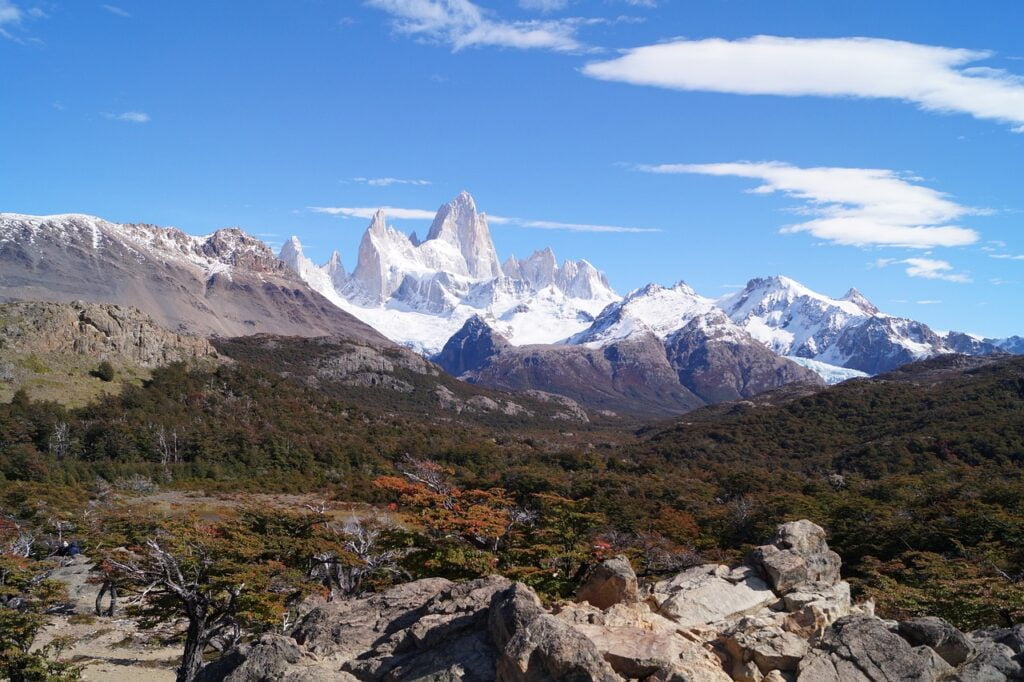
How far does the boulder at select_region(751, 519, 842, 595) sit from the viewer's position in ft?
77.2

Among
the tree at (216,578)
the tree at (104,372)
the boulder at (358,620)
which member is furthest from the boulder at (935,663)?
the tree at (104,372)

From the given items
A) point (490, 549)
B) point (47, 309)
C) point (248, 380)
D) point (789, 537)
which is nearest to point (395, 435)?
point (248, 380)

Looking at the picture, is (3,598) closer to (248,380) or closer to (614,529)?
(614,529)

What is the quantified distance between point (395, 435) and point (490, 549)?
111 metres

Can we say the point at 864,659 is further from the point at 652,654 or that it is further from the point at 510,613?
the point at 510,613

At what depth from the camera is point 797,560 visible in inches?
958

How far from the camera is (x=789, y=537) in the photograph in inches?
1056

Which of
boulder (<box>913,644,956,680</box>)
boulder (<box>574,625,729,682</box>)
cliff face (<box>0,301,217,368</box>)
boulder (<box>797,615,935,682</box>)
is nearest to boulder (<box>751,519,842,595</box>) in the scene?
boulder (<box>797,615,935,682</box>)

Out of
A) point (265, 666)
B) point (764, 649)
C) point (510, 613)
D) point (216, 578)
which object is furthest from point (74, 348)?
point (764, 649)

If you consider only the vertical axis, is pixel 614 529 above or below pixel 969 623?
below

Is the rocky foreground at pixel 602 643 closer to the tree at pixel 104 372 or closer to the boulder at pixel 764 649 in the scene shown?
the boulder at pixel 764 649

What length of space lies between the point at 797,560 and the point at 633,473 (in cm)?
9457

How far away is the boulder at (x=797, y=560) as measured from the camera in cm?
2353

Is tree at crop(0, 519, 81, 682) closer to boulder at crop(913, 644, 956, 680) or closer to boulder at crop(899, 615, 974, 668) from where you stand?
boulder at crop(913, 644, 956, 680)
